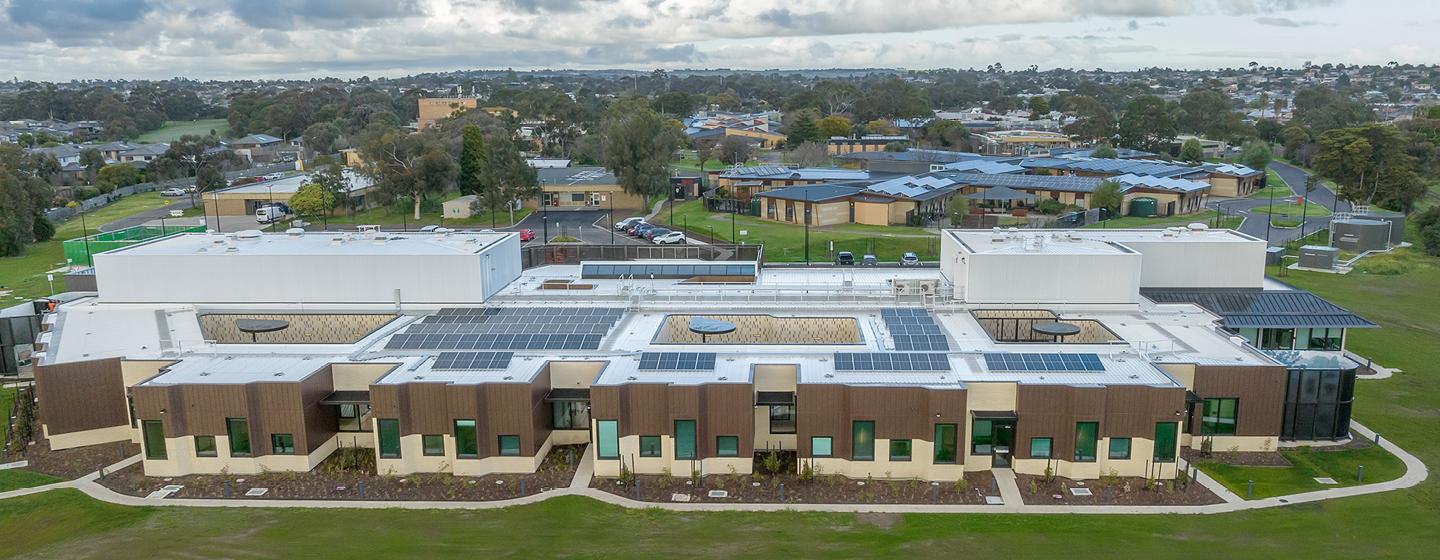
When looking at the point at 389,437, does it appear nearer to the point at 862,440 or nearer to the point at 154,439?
the point at 154,439

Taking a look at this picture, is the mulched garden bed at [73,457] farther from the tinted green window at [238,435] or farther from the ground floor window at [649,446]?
the ground floor window at [649,446]

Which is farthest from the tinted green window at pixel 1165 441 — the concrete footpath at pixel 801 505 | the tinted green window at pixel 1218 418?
the tinted green window at pixel 1218 418

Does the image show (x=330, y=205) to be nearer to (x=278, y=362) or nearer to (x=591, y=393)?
(x=278, y=362)

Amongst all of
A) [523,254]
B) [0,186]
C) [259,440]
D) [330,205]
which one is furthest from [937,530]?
[0,186]

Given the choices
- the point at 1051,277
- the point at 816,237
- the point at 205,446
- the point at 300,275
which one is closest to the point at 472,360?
the point at 205,446

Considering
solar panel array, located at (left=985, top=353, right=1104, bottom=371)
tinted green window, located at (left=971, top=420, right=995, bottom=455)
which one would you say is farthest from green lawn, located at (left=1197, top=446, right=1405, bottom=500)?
tinted green window, located at (left=971, top=420, right=995, bottom=455)

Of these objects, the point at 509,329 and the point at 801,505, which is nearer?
the point at 801,505

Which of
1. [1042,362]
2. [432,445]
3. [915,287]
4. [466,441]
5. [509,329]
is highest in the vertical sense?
[915,287]
